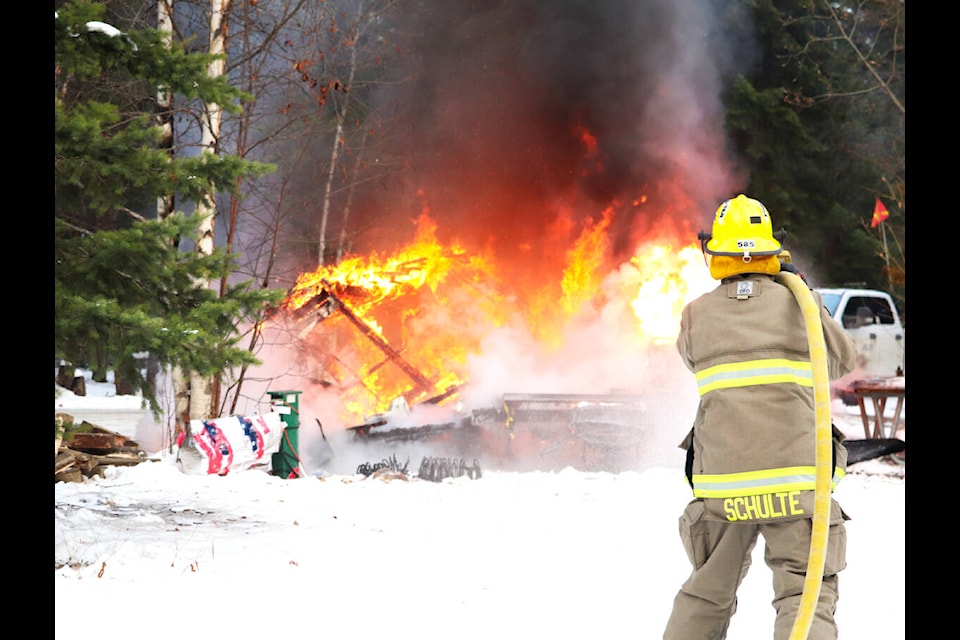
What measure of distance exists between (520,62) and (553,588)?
15370 mm

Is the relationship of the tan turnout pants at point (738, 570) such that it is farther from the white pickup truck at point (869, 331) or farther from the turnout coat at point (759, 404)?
the white pickup truck at point (869, 331)

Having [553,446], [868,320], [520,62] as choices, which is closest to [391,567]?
[553,446]

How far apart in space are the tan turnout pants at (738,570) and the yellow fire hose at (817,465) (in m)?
0.05

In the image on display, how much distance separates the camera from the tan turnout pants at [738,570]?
3.26m

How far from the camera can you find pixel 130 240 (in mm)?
5656

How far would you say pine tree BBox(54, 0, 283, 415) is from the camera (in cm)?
553

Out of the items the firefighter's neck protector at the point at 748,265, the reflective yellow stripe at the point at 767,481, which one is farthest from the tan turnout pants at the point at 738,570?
the firefighter's neck protector at the point at 748,265

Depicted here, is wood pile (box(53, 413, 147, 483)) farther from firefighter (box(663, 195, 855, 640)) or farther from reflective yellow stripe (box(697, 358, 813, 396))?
reflective yellow stripe (box(697, 358, 813, 396))

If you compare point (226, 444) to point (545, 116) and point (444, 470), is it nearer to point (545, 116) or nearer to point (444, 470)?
point (444, 470)

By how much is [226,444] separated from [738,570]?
7.27 metres

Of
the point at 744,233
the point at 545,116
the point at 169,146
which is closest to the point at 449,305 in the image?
the point at 545,116

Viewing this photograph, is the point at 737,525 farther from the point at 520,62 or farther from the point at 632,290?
the point at 520,62

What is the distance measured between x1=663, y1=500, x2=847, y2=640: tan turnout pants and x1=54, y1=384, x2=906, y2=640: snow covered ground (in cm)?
119

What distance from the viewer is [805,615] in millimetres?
3156
